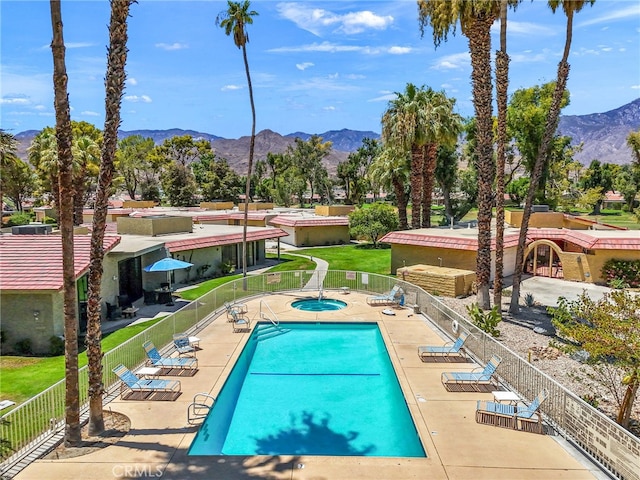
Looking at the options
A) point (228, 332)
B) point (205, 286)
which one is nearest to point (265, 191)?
point (205, 286)

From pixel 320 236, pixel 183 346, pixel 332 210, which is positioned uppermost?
pixel 332 210

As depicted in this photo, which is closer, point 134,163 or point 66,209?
point 66,209

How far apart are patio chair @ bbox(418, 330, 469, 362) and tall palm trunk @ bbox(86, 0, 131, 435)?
9761 mm

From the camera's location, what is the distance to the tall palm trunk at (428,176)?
40625 millimetres

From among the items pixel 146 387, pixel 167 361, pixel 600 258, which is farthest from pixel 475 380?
pixel 600 258

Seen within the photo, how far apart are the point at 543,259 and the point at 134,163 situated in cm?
7886

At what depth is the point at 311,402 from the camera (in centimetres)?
1364

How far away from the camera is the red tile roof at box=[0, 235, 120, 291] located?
17328 mm

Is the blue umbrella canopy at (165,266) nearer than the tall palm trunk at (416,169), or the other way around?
the blue umbrella canopy at (165,266)

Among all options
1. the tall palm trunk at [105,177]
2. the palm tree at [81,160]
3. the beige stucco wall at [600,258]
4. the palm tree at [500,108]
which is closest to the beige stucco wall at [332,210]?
the palm tree at [81,160]

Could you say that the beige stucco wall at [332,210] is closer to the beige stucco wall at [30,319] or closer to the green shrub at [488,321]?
the green shrub at [488,321]

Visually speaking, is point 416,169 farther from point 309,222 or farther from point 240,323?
point 240,323

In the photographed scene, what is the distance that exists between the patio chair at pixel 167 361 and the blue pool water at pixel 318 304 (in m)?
8.87

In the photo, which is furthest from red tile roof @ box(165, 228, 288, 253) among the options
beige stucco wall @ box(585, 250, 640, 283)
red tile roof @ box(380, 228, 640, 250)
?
beige stucco wall @ box(585, 250, 640, 283)
